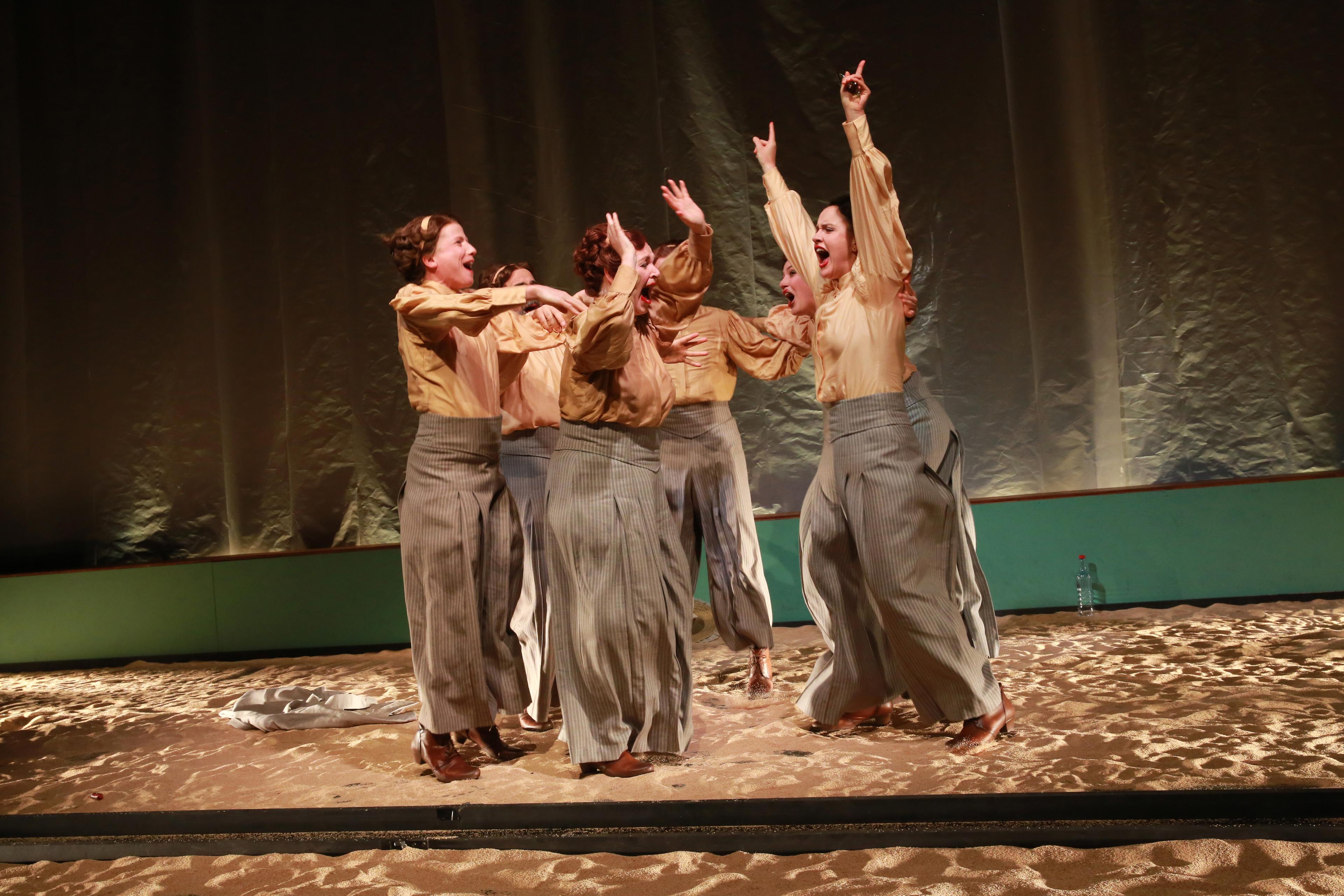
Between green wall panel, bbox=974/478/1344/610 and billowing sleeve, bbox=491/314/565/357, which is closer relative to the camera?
billowing sleeve, bbox=491/314/565/357

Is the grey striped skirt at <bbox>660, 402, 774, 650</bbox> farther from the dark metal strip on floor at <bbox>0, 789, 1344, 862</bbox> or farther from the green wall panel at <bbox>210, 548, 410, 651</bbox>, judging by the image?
the green wall panel at <bbox>210, 548, 410, 651</bbox>

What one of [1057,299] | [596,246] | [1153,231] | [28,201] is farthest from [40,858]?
[28,201]

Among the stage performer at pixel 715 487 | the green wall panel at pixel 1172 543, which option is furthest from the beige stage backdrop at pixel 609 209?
the stage performer at pixel 715 487

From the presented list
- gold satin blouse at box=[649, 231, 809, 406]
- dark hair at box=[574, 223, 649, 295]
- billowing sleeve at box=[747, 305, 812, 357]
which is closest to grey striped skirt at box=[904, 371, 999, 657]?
billowing sleeve at box=[747, 305, 812, 357]

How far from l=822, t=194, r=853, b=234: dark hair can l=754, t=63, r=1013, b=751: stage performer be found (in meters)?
0.04

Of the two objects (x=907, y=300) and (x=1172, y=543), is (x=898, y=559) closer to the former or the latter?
(x=907, y=300)

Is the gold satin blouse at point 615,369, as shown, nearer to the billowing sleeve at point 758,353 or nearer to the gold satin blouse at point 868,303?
the gold satin blouse at point 868,303

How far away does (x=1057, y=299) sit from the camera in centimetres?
499

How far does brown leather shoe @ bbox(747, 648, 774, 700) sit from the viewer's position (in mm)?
3578

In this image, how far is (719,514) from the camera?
372 cm

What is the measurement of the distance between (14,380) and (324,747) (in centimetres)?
448

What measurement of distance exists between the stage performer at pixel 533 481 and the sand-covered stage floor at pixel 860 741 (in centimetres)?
23

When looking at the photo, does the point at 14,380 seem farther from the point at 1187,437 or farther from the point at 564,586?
the point at 1187,437

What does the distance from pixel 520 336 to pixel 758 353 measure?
3.28 feet
